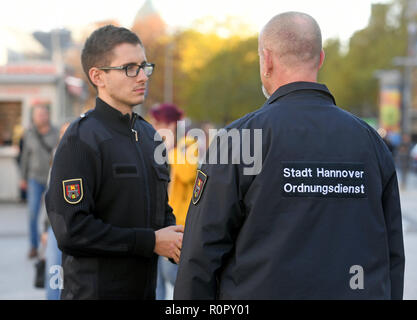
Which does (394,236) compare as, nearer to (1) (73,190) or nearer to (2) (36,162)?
(1) (73,190)

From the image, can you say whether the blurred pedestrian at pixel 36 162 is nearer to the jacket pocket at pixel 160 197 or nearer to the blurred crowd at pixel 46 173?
the blurred crowd at pixel 46 173

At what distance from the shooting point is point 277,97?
2.12 meters

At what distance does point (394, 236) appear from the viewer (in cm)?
216

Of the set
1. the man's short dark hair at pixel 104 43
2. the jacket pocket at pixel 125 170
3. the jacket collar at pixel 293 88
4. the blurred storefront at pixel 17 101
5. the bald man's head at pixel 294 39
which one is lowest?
the jacket pocket at pixel 125 170

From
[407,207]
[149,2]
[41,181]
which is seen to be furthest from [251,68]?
[149,2]

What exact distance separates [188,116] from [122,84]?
53.8 m

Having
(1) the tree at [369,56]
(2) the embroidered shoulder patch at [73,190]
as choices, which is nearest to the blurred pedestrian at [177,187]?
(2) the embroidered shoulder patch at [73,190]

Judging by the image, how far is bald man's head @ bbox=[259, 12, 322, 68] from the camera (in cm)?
213

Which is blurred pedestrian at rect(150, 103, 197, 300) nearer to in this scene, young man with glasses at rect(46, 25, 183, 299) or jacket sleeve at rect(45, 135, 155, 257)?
young man with glasses at rect(46, 25, 183, 299)

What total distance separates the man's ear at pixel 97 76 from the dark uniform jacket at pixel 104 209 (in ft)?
0.34

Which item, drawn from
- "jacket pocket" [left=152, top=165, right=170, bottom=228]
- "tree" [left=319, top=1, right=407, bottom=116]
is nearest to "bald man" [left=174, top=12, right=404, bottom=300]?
"jacket pocket" [left=152, top=165, right=170, bottom=228]

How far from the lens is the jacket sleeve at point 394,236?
2.15 m

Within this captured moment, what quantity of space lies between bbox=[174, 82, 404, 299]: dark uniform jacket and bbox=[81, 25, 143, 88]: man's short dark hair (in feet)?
3.27

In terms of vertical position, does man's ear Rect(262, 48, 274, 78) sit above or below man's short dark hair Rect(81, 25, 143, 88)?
below
